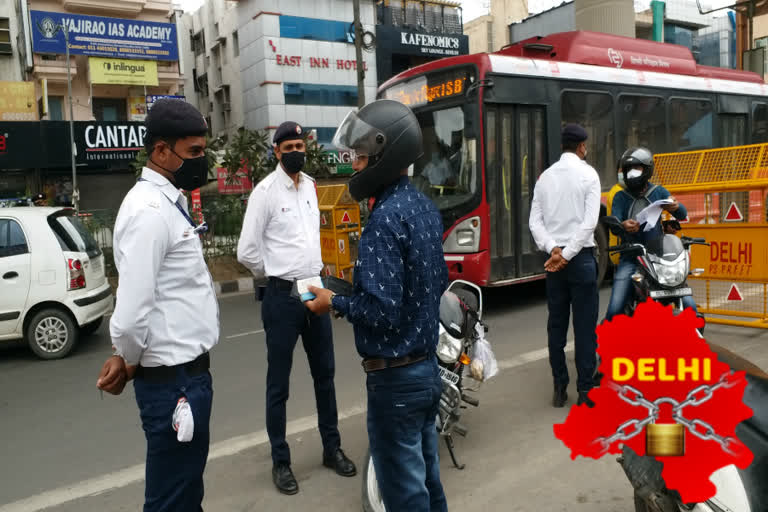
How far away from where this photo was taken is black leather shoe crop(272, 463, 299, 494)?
3441 millimetres

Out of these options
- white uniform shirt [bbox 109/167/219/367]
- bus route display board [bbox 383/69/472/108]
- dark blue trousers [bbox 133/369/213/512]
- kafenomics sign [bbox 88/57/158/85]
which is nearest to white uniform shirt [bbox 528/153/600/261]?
white uniform shirt [bbox 109/167/219/367]

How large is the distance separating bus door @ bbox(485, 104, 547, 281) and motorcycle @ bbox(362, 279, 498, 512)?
4.03 metres

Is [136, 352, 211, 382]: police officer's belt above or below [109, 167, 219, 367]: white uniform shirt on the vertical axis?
below

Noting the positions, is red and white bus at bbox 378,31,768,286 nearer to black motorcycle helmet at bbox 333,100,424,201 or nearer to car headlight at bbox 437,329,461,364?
car headlight at bbox 437,329,461,364

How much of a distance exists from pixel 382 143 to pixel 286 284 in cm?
154

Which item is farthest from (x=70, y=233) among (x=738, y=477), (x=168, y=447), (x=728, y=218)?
(x=738, y=477)

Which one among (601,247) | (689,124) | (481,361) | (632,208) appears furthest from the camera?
(689,124)

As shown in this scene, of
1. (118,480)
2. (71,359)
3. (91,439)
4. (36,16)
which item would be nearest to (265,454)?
(118,480)

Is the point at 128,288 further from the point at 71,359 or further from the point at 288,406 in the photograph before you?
the point at 71,359

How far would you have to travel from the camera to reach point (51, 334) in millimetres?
6844

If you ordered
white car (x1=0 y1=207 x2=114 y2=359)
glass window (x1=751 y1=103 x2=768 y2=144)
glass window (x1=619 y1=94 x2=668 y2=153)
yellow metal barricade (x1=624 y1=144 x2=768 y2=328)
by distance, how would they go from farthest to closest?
1. glass window (x1=751 y1=103 x2=768 y2=144)
2. glass window (x1=619 y1=94 x2=668 y2=153)
3. white car (x1=0 y1=207 x2=114 y2=359)
4. yellow metal barricade (x1=624 y1=144 x2=768 y2=328)

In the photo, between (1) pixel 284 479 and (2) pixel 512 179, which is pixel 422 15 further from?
(1) pixel 284 479

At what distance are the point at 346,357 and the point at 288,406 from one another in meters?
1.38

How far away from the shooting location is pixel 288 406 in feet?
15.9
